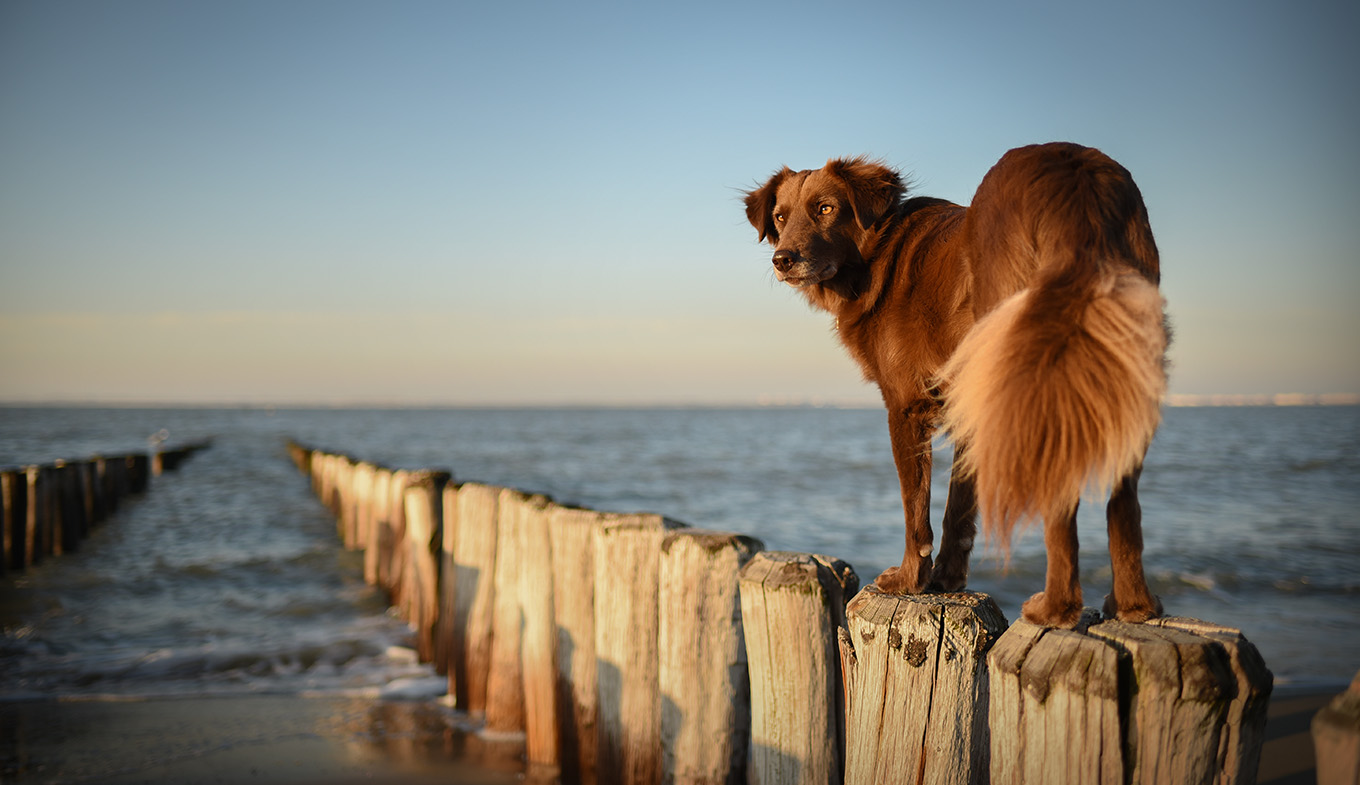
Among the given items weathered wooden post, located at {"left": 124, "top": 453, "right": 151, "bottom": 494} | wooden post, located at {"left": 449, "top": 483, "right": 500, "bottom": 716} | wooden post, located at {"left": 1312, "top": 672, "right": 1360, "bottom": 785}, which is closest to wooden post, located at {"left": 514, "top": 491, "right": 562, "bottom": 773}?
wooden post, located at {"left": 449, "top": 483, "right": 500, "bottom": 716}

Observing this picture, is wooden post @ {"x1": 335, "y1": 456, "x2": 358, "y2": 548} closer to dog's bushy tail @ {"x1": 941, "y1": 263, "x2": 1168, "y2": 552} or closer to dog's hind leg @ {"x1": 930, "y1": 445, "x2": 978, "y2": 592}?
dog's hind leg @ {"x1": 930, "y1": 445, "x2": 978, "y2": 592}

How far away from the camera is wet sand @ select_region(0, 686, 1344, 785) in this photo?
4969mm

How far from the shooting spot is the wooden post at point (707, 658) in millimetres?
3434

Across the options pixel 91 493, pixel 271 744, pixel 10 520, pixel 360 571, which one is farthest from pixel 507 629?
pixel 91 493

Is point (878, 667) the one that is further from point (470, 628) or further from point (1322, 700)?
point (1322, 700)

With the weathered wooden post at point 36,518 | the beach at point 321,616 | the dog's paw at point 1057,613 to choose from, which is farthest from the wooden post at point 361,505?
the dog's paw at point 1057,613

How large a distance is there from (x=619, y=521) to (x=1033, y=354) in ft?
7.64

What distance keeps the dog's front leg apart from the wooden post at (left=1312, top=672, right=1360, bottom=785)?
4.65 feet

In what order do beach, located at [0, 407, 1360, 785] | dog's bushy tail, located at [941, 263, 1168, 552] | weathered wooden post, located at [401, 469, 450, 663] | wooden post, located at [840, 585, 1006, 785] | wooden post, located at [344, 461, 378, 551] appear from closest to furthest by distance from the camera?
dog's bushy tail, located at [941, 263, 1168, 552] → wooden post, located at [840, 585, 1006, 785] → beach, located at [0, 407, 1360, 785] → weathered wooden post, located at [401, 469, 450, 663] → wooden post, located at [344, 461, 378, 551]

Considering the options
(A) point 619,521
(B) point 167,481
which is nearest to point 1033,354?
(A) point 619,521

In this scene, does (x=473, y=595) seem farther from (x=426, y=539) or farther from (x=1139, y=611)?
(x=1139, y=611)

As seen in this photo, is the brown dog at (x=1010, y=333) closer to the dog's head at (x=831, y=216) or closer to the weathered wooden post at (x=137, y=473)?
the dog's head at (x=831, y=216)

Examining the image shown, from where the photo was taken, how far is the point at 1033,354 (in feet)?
7.11

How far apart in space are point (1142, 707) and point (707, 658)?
176 cm
